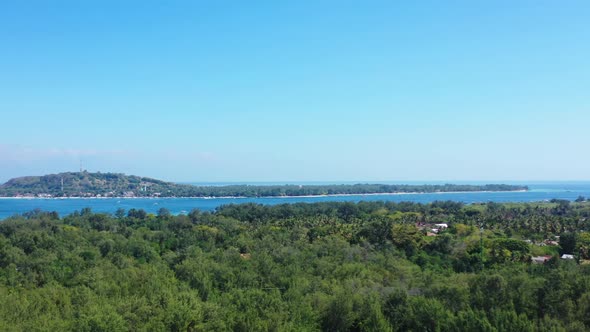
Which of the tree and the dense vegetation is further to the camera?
the tree

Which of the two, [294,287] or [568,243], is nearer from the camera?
[294,287]

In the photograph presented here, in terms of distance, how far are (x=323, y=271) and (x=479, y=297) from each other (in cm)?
1061

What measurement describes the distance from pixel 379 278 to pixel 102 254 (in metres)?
25.1

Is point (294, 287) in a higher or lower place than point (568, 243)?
higher

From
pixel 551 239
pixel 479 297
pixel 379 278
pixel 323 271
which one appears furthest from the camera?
→ pixel 551 239

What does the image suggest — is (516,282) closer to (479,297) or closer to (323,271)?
(479,297)

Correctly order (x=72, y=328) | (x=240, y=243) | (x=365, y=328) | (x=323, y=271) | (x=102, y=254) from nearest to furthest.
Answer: (x=72, y=328) < (x=365, y=328) < (x=323, y=271) < (x=102, y=254) < (x=240, y=243)

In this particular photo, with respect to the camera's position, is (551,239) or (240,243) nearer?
(240,243)

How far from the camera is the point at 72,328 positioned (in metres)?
18.0

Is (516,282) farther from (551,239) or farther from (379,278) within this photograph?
(551,239)

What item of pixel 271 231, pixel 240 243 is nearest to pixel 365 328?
pixel 240 243

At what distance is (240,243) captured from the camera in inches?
1795

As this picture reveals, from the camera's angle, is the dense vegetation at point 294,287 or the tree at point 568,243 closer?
the dense vegetation at point 294,287

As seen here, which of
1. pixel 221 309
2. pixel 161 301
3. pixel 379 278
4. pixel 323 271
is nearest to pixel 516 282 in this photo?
pixel 379 278
